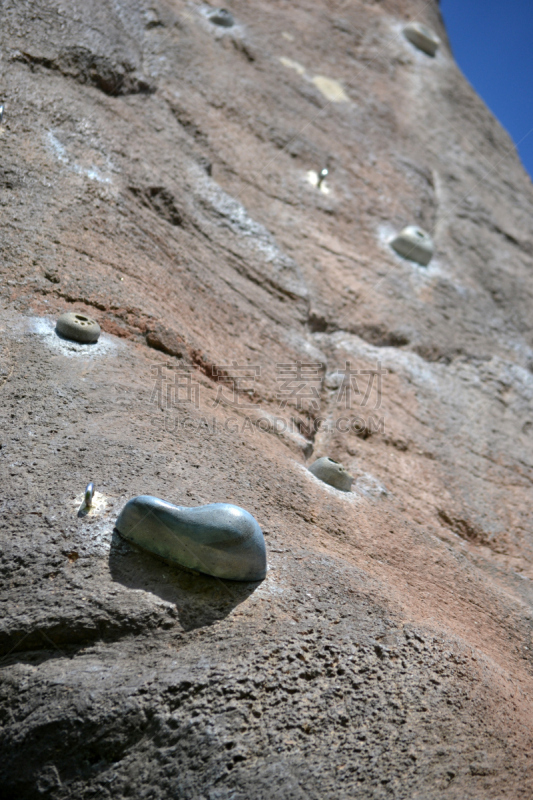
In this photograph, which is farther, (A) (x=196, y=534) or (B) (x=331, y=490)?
(B) (x=331, y=490)

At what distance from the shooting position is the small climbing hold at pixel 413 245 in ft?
16.6

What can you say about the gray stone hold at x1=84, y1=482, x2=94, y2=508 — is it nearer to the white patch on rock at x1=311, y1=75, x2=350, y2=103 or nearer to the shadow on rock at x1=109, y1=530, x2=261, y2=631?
the shadow on rock at x1=109, y1=530, x2=261, y2=631

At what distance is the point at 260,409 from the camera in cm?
332

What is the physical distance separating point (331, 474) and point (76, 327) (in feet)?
4.37

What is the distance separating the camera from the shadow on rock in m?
1.96

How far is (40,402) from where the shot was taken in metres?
2.52

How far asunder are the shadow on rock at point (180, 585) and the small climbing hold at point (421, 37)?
23.4 feet

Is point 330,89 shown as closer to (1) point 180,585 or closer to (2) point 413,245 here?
(2) point 413,245

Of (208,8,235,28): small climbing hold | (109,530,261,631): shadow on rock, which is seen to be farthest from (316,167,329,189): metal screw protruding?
(109,530,261,631): shadow on rock

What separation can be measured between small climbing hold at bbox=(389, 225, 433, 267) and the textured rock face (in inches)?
3.7

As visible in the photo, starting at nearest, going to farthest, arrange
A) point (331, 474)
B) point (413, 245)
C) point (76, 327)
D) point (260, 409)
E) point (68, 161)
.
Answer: point (76, 327)
point (331, 474)
point (260, 409)
point (68, 161)
point (413, 245)

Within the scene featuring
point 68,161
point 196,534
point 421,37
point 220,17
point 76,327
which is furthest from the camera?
point 421,37

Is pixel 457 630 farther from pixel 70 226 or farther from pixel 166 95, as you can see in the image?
pixel 166 95

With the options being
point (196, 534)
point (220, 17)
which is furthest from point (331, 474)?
point (220, 17)
